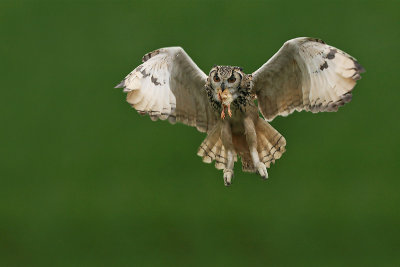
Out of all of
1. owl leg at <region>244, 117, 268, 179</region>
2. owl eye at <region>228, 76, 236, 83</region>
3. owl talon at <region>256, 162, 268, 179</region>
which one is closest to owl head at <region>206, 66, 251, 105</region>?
owl eye at <region>228, 76, 236, 83</region>

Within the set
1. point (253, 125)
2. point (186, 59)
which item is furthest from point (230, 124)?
point (186, 59)

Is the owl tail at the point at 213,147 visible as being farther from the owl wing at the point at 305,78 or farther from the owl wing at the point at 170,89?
the owl wing at the point at 305,78

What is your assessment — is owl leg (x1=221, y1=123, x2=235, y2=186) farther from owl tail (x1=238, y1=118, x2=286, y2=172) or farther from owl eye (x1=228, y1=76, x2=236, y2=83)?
owl eye (x1=228, y1=76, x2=236, y2=83)

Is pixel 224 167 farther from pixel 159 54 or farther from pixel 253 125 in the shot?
pixel 159 54

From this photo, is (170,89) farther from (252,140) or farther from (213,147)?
(252,140)

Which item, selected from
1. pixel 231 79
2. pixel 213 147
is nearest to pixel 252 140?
pixel 213 147

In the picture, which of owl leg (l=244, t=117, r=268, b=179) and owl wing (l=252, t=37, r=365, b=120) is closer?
owl wing (l=252, t=37, r=365, b=120)
